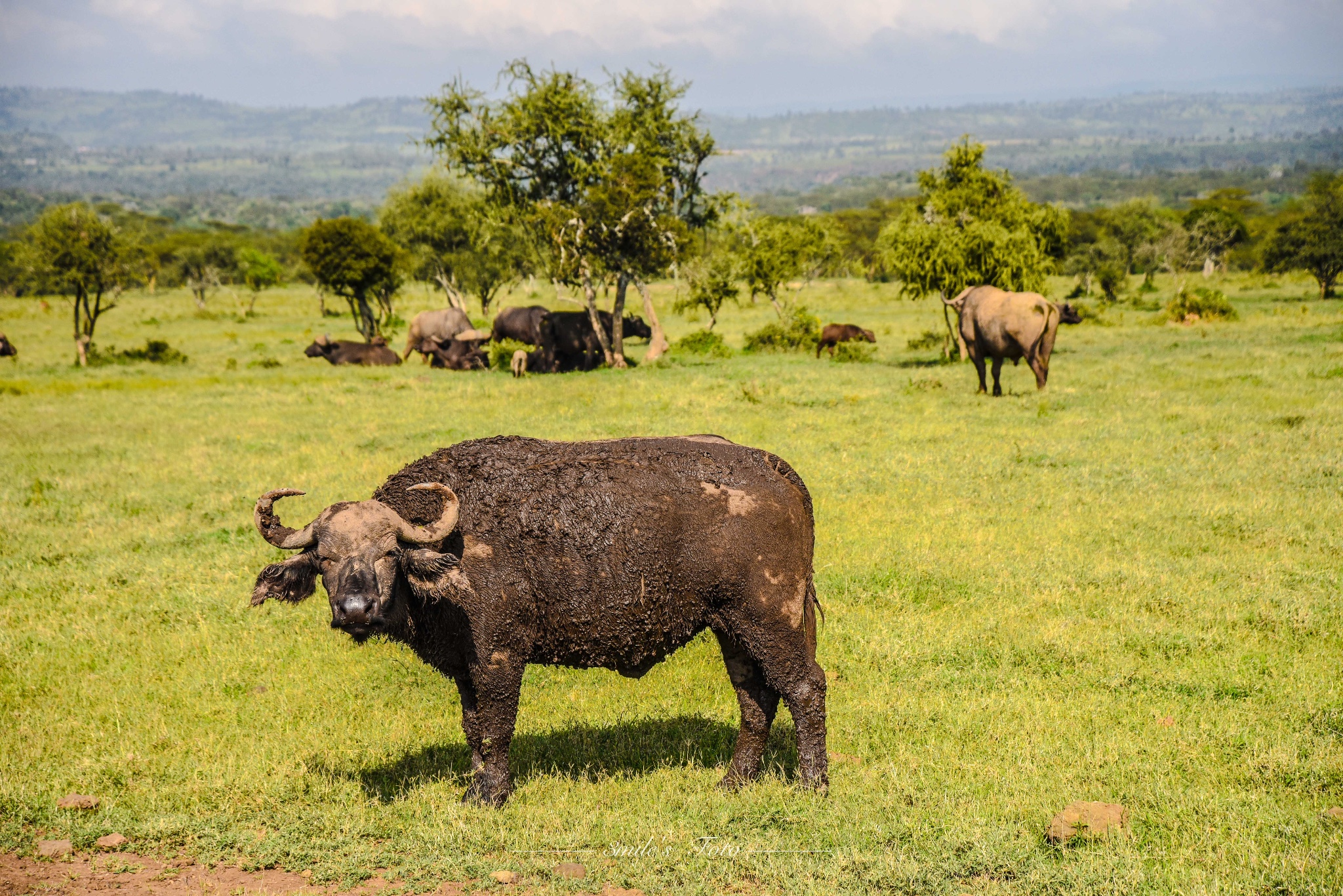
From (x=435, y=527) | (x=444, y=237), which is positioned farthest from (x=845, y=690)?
(x=444, y=237)

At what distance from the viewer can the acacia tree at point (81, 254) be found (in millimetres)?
32844

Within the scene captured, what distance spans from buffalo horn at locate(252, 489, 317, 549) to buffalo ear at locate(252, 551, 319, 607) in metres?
0.10

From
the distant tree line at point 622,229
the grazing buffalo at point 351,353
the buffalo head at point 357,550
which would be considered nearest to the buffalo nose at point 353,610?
the buffalo head at point 357,550

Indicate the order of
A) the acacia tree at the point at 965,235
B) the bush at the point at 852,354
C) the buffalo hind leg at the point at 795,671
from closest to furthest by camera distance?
the buffalo hind leg at the point at 795,671
the acacia tree at the point at 965,235
the bush at the point at 852,354

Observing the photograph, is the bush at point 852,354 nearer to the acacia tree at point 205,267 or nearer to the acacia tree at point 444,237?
the acacia tree at point 444,237

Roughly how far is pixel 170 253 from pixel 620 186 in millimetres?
65814

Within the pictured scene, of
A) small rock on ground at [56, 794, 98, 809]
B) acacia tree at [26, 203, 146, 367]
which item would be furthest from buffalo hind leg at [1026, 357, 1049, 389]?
acacia tree at [26, 203, 146, 367]

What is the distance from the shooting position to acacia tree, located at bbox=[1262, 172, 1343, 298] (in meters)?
42.4

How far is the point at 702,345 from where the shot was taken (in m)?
34.3

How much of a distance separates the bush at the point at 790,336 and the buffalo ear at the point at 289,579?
29437mm

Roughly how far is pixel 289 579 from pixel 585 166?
2522cm

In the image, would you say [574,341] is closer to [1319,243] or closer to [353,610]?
[353,610]

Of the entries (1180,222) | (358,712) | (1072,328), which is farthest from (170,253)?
(358,712)

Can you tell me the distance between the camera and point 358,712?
8.50m
